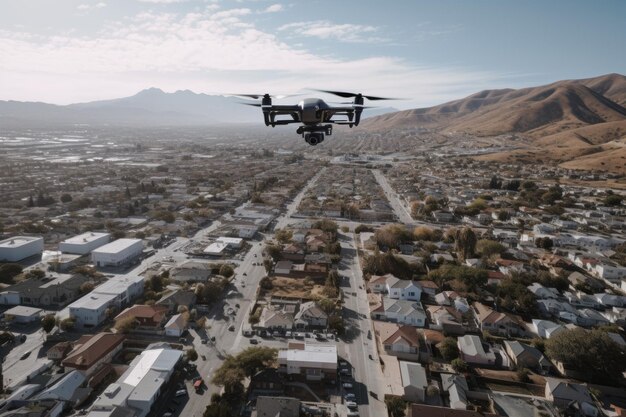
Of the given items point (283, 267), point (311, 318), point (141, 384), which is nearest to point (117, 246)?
point (283, 267)

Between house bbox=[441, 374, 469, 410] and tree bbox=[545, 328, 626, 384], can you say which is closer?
house bbox=[441, 374, 469, 410]

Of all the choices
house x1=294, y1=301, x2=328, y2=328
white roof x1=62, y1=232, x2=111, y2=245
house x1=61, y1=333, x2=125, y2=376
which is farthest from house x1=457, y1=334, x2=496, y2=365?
white roof x1=62, y1=232, x2=111, y2=245

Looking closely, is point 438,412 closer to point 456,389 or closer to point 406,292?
point 456,389

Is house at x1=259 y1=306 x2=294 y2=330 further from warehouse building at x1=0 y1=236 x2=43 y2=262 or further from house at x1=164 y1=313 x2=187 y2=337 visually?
warehouse building at x1=0 y1=236 x2=43 y2=262

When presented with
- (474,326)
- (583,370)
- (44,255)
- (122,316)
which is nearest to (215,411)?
(122,316)

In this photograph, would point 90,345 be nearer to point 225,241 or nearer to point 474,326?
point 225,241
